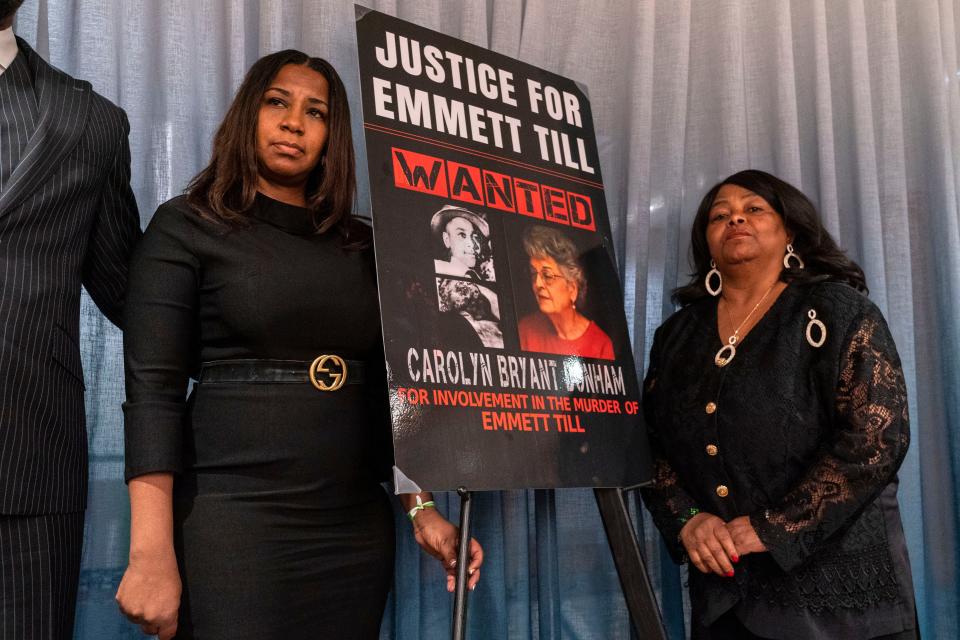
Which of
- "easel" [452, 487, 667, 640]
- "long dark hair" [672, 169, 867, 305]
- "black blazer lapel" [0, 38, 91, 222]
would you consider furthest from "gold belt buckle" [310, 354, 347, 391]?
"long dark hair" [672, 169, 867, 305]

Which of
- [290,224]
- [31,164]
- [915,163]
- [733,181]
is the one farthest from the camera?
[915,163]

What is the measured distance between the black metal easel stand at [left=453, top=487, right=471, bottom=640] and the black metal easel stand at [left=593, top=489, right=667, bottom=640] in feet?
1.02

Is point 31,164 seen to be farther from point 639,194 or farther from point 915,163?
point 915,163

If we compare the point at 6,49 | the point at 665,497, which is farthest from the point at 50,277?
the point at 665,497

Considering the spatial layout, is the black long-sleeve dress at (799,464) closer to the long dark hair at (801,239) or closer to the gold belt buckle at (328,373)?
the long dark hair at (801,239)

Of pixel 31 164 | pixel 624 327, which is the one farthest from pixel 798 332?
pixel 31 164

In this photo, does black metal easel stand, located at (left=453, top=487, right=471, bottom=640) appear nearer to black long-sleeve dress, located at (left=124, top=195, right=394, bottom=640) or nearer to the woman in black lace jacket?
black long-sleeve dress, located at (left=124, top=195, right=394, bottom=640)

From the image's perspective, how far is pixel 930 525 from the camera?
2.27 metres

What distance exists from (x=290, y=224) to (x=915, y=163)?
5.83 feet

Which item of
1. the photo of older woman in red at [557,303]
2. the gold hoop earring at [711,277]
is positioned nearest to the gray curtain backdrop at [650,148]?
the gold hoop earring at [711,277]

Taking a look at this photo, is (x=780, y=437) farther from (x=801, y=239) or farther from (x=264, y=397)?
(x=264, y=397)

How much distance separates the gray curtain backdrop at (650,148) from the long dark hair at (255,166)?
1.16 ft

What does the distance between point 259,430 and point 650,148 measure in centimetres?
130

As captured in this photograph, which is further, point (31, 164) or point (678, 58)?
point (678, 58)
